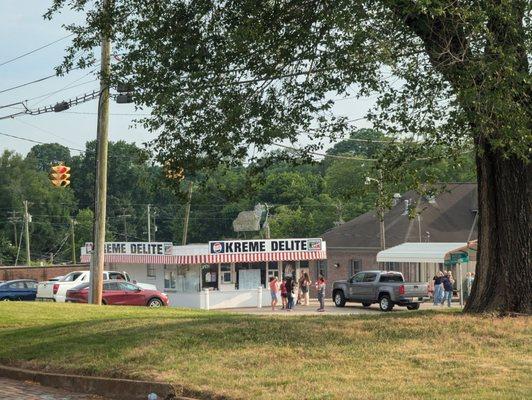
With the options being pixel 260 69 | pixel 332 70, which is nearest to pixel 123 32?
pixel 260 69

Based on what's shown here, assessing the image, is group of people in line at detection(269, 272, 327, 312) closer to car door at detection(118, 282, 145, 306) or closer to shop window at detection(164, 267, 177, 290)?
car door at detection(118, 282, 145, 306)

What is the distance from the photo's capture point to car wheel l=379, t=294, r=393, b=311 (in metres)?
37.6

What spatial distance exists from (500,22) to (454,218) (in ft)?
152

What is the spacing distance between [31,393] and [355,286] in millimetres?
28638

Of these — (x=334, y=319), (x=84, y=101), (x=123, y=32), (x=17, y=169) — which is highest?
(x=17, y=169)

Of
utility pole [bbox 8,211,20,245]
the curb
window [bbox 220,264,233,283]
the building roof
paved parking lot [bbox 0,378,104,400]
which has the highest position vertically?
utility pole [bbox 8,211,20,245]

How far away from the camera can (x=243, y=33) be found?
13.6m

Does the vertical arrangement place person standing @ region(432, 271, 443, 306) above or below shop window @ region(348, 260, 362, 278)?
below

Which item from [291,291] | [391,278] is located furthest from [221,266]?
[391,278]

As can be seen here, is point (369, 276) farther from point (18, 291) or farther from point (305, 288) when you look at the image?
point (18, 291)

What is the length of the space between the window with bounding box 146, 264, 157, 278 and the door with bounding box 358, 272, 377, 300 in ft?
63.1

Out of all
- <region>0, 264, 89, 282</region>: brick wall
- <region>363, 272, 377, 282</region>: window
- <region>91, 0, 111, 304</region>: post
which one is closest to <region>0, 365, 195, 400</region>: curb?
<region>91, 0, 111, 304</region>: post

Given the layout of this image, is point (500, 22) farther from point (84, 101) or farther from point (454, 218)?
point (454, 218)

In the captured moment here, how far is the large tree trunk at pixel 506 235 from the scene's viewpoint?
48.0 feet
